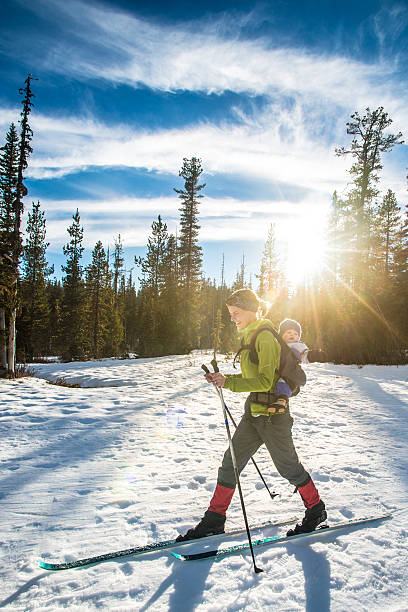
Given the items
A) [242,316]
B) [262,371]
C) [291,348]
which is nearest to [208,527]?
[262,371]

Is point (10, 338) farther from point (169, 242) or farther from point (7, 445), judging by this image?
point (169, 242)

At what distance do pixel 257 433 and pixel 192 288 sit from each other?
88.5ft

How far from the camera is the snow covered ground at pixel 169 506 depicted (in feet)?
7.62

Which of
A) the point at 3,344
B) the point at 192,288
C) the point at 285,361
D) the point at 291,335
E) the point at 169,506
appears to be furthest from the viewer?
the point at 192,288

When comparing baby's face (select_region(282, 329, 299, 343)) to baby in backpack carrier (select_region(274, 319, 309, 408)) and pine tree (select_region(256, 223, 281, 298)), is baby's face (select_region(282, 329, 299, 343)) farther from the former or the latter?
pine tree (select_region(256, 223, 281, 298))

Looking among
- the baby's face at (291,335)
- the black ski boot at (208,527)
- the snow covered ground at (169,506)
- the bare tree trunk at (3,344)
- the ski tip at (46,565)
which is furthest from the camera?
the bare tree trunk at (3,344)

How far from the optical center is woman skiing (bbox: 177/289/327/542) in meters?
2.85

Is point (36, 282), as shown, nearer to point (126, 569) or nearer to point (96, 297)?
point (96, 297)

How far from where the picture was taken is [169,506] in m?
3.63

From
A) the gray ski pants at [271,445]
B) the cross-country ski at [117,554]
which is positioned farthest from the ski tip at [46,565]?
the gray ski pants at [271,445]

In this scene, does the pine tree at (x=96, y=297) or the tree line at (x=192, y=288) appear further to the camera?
the pine tree at (x=96, y=297)

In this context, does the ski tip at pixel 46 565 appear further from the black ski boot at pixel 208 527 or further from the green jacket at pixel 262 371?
the green jacket at pixel 262 371

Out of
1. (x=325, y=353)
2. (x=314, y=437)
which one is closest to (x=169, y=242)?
(x=325, y=353)

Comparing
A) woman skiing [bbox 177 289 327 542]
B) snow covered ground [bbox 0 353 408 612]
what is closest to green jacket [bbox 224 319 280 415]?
woman skiing [bbox 177 289 327 542]
